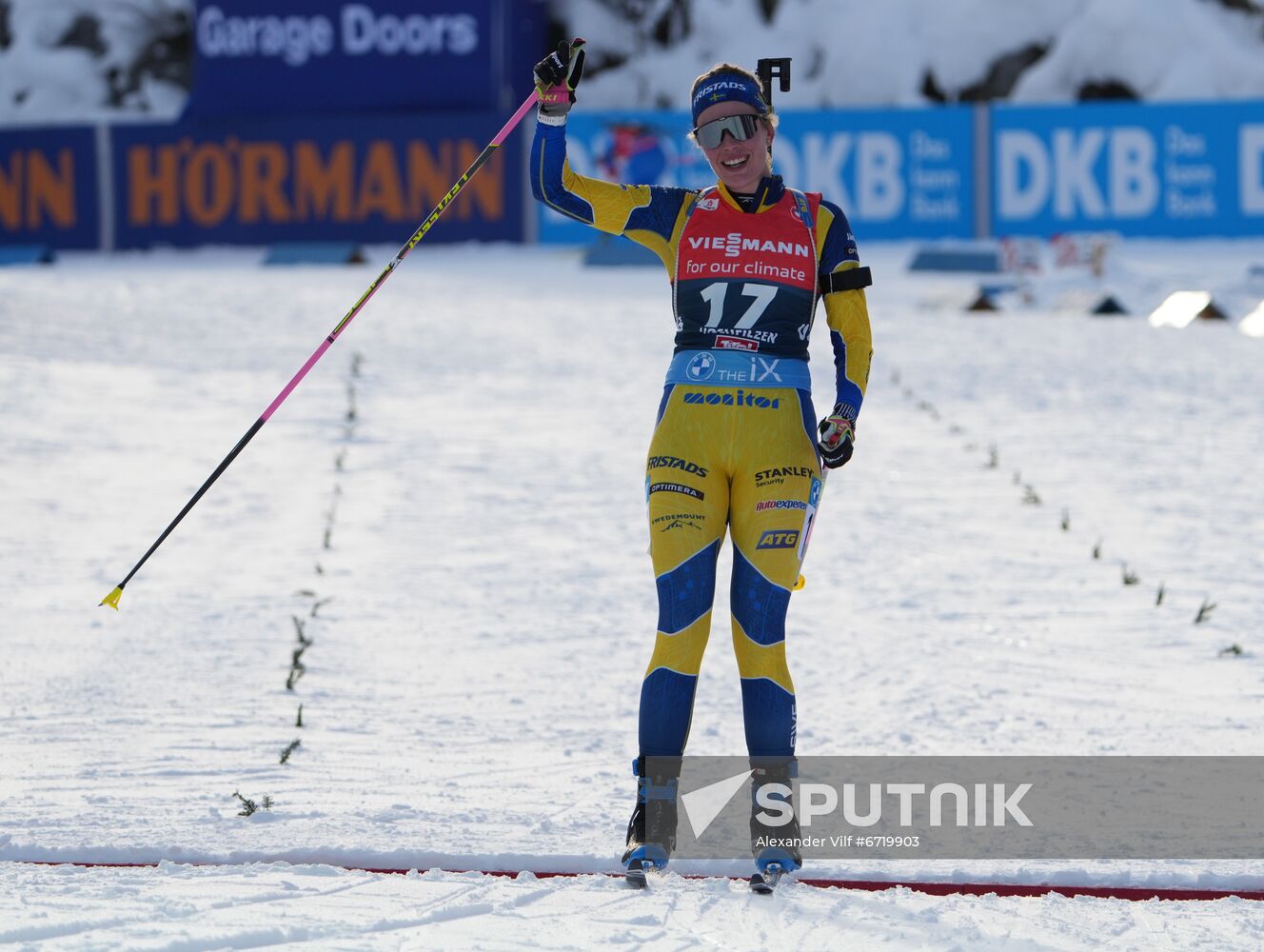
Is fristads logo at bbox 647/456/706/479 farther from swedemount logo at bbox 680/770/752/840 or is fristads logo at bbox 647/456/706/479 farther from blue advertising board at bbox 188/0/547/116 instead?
blue advertising board at bbox 188/0/547/116

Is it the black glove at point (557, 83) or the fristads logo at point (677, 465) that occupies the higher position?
the black glove at point (557, 83)

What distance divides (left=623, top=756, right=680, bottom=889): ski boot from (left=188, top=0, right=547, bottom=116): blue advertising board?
829 inches

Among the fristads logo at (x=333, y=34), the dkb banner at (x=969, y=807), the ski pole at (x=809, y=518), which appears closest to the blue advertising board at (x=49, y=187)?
the fristads logo at (x=333, y=34)

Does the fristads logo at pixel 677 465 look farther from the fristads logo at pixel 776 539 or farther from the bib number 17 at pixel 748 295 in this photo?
the bib number 17 at pixel 748 295

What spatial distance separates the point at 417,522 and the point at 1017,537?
293 centimetres

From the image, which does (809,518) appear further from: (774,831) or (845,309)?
(774,831)

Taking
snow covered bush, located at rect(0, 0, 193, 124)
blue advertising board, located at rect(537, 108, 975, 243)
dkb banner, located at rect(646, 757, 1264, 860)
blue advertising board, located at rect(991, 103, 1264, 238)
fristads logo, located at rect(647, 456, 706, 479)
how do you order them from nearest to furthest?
fristads logo, located at rect(647, 456, 706, 479) < dkb banner, located at rect(646, 757, 1264, 860) < blue advertising board, located at rect(991, 103, 1264, 238) < blue advertising board, located at rect(537, 108, 975, 243) < snow covered bush, located at rect(0, 0, 193, 124)

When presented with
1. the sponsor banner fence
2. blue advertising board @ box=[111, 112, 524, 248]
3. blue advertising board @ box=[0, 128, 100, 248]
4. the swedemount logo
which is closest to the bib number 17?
the swedemount logo

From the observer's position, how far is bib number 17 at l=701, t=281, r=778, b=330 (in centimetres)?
429

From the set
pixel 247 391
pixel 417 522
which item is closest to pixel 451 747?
pixel 417 522

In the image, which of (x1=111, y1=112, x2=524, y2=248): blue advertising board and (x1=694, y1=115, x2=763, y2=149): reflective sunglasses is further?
(x1=111, y1=112, x2=524, y2=248): blue advertising board

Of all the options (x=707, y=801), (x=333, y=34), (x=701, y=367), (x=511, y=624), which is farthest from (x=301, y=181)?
(x=701, y=367)

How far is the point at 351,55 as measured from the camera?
24.8 meters

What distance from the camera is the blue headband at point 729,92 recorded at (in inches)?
169
